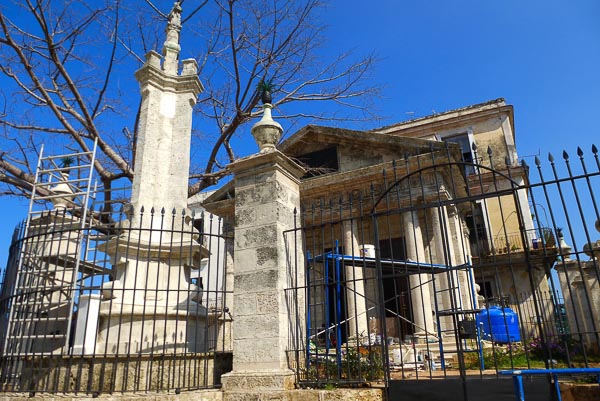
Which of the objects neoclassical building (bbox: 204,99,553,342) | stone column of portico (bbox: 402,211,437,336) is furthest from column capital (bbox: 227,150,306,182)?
stone column of portico (bbox: 402,211,437,336)

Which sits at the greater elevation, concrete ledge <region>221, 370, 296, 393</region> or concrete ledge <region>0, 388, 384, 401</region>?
concrete ledge <region>221, 370, 296, 393</region>

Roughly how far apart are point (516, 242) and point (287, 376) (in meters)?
17.4

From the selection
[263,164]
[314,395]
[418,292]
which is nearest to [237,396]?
[314,395]

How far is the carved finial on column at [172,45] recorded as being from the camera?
8.04m

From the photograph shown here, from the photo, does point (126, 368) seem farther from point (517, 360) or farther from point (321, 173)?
point (321, 173)

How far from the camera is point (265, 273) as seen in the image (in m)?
4.95

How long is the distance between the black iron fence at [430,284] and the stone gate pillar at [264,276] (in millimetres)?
182

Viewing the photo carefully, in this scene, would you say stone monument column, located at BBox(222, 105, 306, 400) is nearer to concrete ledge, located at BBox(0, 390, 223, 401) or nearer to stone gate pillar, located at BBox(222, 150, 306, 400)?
stone gate pillar, located at BBox(222, 150, 306, 400)

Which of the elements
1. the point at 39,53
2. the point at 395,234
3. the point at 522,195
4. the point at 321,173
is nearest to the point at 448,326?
the point at 395,234

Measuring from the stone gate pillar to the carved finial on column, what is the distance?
11.9ft

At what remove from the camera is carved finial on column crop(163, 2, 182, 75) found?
804 centimetres

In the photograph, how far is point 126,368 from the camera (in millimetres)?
4574

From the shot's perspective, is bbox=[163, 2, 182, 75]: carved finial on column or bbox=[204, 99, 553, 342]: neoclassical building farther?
bbox=[204, 99, 553, 342]: neoclassical building

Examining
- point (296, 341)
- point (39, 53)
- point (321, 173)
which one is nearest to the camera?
point (296, 341)
